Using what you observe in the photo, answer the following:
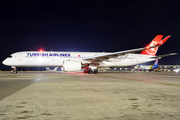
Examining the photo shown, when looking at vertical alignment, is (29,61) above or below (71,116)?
above

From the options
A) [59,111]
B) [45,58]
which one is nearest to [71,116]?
[59,111]

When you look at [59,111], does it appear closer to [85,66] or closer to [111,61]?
[85,66]

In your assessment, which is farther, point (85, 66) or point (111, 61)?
point (111, 61)

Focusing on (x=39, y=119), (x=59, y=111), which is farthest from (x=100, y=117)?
(x=39, y=119)

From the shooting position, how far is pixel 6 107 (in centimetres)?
388

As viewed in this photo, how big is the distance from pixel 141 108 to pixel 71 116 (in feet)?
6.57

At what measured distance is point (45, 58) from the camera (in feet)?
75.0

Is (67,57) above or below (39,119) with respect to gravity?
above

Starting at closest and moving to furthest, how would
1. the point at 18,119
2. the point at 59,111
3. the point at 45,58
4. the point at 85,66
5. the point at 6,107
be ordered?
1. the point at 18,119
2. the point at 59,111
3. the point at 6,107
4. the point at 85,66
5. the point at 45,58

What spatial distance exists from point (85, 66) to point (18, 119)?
18428 millimetres

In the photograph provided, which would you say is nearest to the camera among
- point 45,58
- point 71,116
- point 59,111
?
point 71,116

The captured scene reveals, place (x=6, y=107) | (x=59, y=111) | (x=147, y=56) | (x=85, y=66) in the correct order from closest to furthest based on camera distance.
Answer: (x=59, y=111) < (x=6, y=107) < (x=85, y=66) < (x=147, y=56)

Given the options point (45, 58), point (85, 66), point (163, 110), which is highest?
point (45, 58)

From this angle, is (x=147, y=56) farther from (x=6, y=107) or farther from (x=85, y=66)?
(x=6, y=107)
